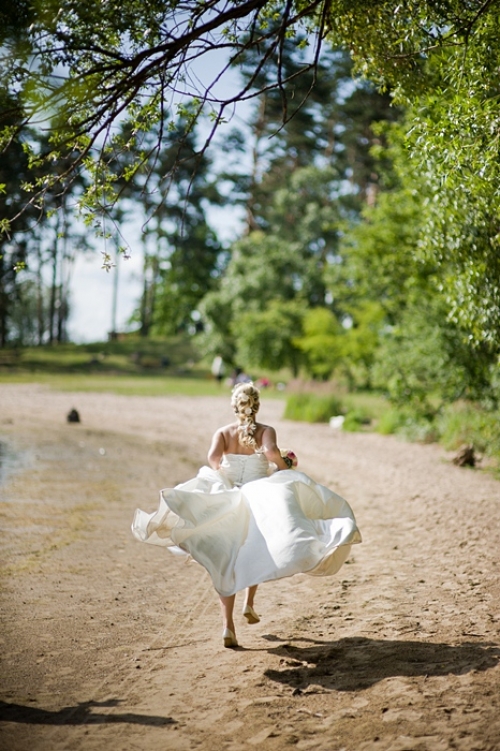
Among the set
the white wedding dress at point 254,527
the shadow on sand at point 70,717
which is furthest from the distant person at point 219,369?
the shadow on sand at point 70,717

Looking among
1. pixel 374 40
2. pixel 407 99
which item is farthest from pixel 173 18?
pixel 407 99

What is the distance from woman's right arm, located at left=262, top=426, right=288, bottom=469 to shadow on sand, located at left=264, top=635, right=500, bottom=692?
138 cm

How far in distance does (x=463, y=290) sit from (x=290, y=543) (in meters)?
5.70

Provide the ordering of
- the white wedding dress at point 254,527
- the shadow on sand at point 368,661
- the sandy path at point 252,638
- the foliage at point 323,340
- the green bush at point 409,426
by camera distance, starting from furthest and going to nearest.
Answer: the foliage at point 323,340 → the green bush at point 409,426 → the white wedding dress at point 254,527 → the shadow on sand at point 368,661 → the sandy path at point 252,638

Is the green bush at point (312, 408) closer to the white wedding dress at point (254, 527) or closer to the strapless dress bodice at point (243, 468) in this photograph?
the strapless dress bodice at point (243, 468)

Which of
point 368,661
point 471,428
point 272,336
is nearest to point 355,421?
point 471,428

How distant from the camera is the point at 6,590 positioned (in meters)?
6.92

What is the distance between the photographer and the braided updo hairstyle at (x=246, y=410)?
5910 millimetres

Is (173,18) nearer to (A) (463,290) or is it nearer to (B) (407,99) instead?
(B) (407,99)

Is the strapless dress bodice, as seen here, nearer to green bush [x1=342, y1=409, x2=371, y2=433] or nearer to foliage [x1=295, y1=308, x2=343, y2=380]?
green bush [x1=342, y1=409, x2=371, y2=433]

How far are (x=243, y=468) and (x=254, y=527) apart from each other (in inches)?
24.8

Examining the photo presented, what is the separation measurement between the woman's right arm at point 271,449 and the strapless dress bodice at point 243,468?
0.08 m

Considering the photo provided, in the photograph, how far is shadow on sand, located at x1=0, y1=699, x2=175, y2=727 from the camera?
4316 mm

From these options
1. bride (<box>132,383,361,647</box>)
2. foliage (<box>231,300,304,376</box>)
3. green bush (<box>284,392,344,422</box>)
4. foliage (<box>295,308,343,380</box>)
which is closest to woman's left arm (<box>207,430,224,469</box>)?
bride (<box>132,383,361,647</box>)
